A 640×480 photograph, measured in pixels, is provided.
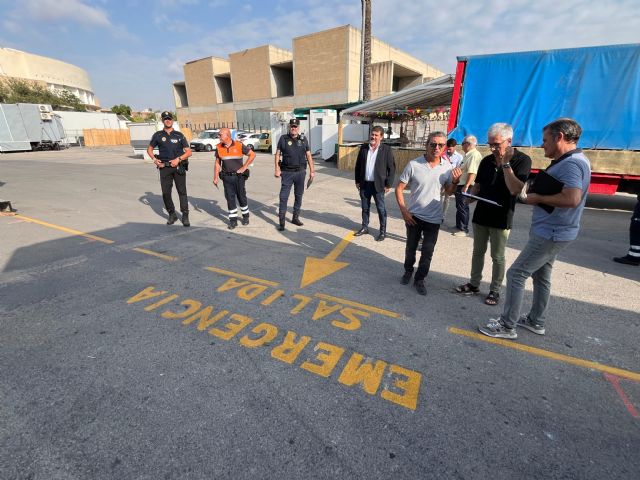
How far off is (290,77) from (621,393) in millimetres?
54511

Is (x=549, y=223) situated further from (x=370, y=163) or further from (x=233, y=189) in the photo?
(x=233, y=189)

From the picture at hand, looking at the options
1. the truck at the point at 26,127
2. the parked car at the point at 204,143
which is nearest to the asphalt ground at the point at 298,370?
the parked car at the point at 204,143

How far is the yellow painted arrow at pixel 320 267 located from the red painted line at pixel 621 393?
9.34 feet

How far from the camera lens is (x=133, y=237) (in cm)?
573

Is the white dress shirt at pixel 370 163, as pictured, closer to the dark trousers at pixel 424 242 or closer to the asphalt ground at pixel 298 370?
the asphalt ground at pixel 298 370

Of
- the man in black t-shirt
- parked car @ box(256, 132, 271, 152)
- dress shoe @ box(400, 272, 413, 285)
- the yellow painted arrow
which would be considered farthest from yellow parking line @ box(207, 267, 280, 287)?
parked car @ box(256, 132, 271, 152)

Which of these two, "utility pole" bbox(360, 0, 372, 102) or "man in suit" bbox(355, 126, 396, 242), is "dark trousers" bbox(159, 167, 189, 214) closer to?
"man in suit" bbox(355, 126, 396, 242)

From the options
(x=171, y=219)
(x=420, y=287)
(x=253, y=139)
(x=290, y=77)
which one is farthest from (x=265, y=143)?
(x=290, y=77)

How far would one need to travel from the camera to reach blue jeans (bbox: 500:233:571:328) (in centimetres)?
272

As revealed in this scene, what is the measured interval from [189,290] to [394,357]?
243 centimetres

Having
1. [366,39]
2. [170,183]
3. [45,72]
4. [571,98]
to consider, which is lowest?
[170,183]

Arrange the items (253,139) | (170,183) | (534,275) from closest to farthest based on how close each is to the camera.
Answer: (534,275) → (170,183) → (253,139)

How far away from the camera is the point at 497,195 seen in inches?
131

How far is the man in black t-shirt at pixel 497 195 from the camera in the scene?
294 centimetres
